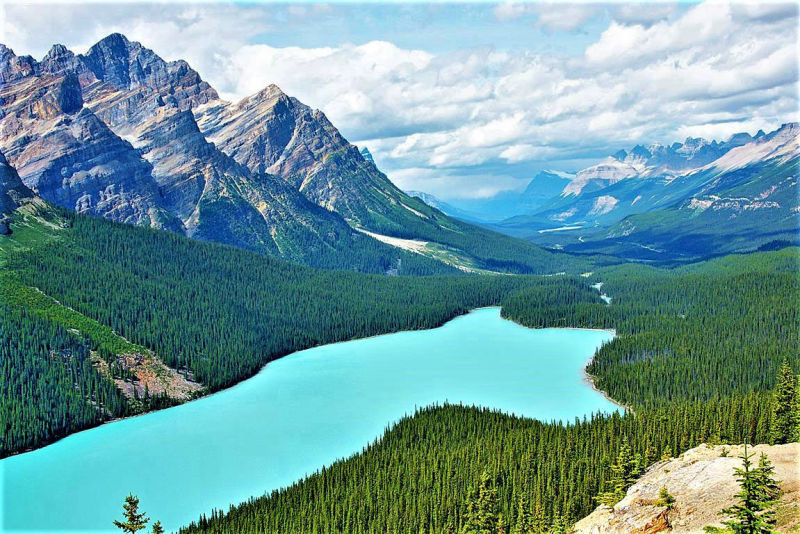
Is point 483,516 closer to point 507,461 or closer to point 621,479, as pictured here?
point 621,479

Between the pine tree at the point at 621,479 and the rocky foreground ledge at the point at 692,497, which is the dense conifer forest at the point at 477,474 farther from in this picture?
the rocky foreground ledge at the point at 692,497

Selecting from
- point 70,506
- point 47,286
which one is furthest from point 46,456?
point 47,286

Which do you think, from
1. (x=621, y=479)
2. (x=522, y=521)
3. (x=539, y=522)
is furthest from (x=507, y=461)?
(x=621, y=479)

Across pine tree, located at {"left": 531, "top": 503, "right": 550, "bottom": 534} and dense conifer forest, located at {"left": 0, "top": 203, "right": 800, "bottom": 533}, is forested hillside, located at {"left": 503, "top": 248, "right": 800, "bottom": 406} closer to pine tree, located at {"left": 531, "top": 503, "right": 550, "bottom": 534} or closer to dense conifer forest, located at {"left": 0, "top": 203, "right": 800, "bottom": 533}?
dense conifer forest, located at {"left": 0, "top": 203, "right": 800, "bottom": 533}

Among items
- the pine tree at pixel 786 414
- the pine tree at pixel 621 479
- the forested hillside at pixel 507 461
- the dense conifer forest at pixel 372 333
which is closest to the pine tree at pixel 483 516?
the forested hillside at pixel 507 461

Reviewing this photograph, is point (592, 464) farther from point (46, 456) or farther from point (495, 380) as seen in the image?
point (46, 456)
